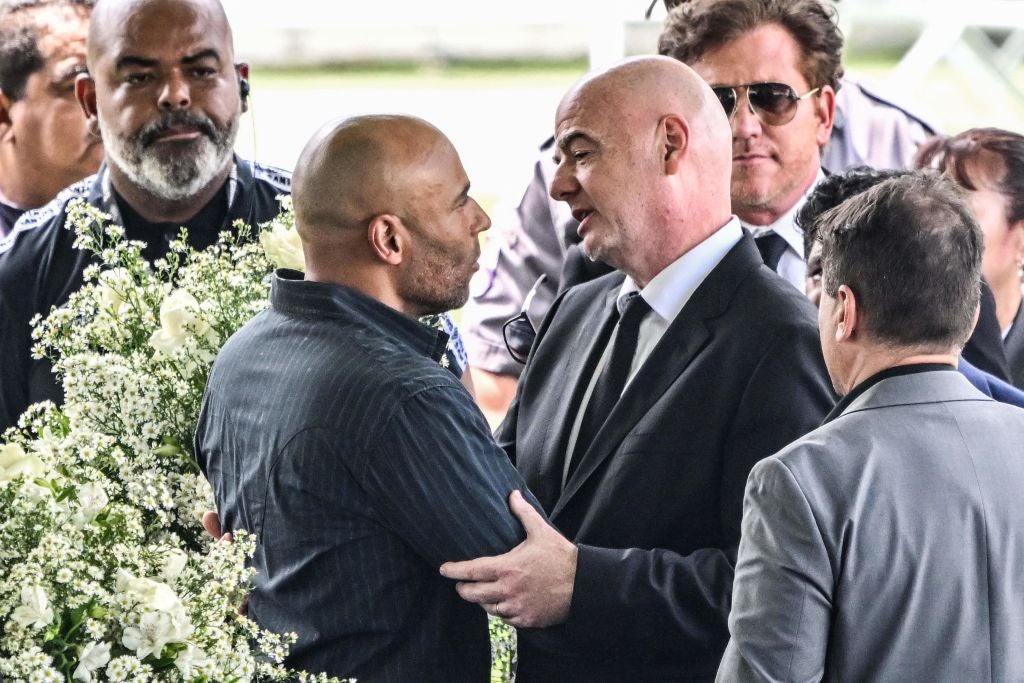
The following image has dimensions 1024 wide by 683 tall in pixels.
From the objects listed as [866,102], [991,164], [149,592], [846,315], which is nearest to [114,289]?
[149,592]

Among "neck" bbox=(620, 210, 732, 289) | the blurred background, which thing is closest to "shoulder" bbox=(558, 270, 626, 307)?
"neck" bbox=(620, 210, 732, 289)

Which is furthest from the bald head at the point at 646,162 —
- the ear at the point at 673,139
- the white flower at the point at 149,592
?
the white flower at the point at 149,592

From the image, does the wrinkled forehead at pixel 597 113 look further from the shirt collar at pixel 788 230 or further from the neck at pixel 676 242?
the shirt collar at pixel 788 230

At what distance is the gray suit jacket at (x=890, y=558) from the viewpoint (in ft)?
6.18

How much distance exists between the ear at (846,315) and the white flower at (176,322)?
1.03m

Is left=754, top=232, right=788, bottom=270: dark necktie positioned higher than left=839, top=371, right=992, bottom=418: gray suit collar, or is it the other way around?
left=839, top=371, right=992, bottom=418: gray suit collar

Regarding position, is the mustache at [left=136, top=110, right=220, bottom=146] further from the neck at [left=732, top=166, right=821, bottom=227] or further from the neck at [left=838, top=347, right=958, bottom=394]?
the neck at [left=838, top=347, right=958, bottom=394]

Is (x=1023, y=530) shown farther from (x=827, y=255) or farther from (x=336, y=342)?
(x=336, y=342)

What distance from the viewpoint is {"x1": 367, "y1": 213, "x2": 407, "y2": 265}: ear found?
86.5 inches

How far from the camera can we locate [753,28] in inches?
124

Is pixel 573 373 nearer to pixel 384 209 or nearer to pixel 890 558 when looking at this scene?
pixel 384 209

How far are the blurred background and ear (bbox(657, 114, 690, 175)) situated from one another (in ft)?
25.9

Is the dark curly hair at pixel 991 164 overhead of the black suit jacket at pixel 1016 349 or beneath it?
overhead

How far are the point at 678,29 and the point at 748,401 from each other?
1.22m
